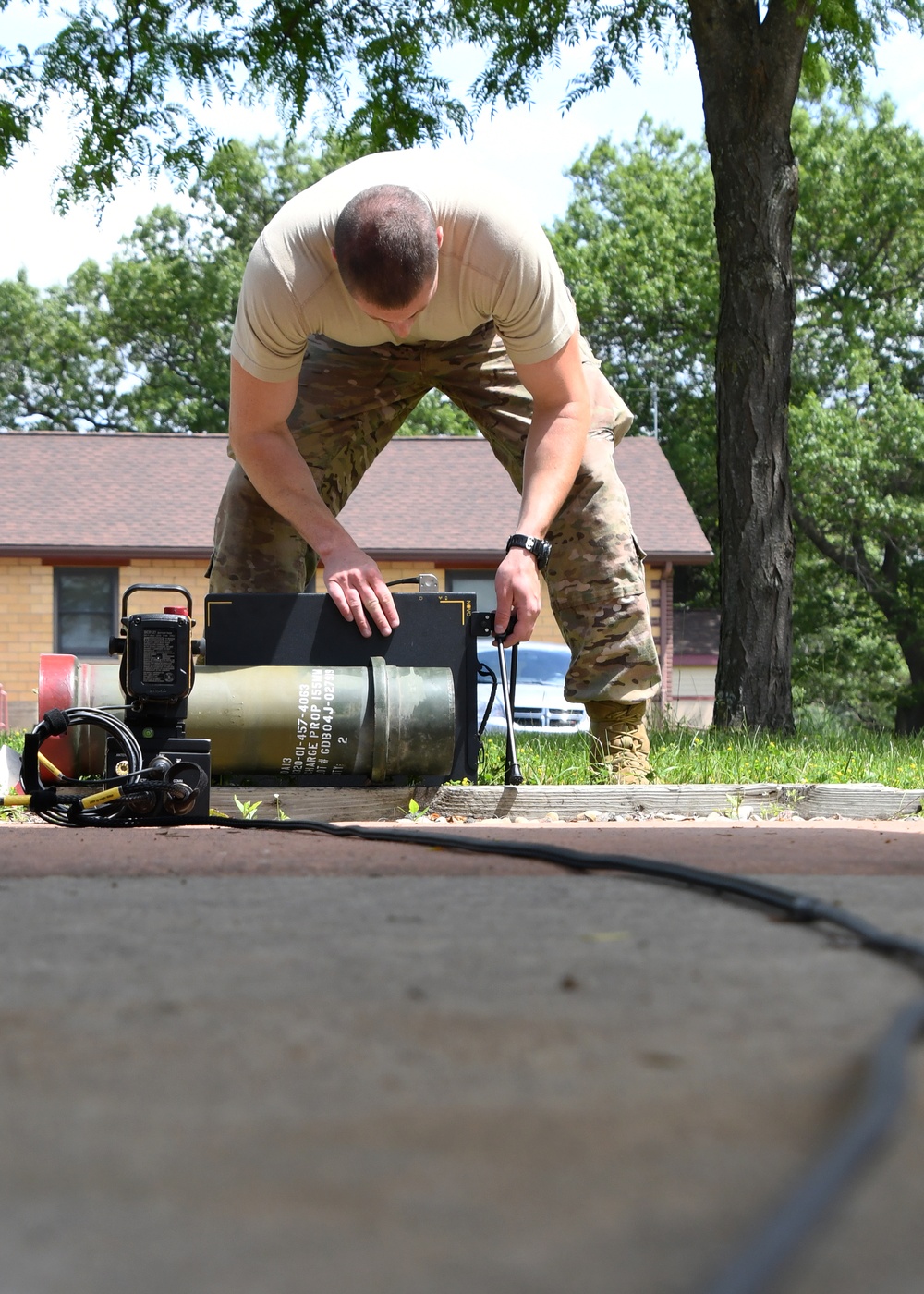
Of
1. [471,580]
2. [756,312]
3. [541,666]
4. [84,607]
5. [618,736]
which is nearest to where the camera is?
[618,736]

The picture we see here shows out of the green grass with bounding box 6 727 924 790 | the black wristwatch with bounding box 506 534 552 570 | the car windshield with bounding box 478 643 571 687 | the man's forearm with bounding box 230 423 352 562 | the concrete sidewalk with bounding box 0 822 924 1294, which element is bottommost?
the green grass with bounding box 6 727 924 790

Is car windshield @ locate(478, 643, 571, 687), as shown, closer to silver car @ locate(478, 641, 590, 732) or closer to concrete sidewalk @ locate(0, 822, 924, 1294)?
silver car @ locate(478, 641, 590, 732)

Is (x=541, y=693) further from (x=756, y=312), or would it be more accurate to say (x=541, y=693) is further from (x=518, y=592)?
(x=518, y=592)

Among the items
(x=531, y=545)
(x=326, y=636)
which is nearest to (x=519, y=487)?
(x=531, y=545)

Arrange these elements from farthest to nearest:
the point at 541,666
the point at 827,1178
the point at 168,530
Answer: the point at 168,530 < the point at 541,666 < the point at 827,1178

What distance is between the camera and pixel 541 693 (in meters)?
12.6

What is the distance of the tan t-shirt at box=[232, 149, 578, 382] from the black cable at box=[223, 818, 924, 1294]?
2287mm

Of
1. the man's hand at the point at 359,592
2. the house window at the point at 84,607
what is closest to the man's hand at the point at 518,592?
the man's hand at the point at 359,592

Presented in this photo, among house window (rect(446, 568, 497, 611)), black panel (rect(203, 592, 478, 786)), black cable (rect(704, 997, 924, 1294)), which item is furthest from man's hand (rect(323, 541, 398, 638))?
house window (rect(446, 568, 497, 611))

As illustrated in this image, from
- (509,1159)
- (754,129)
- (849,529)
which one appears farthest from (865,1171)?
(849,529)

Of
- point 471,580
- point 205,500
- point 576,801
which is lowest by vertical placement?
point 576,801

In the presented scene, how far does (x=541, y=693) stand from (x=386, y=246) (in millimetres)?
9258

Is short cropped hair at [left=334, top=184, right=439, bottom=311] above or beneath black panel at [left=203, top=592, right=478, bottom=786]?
above

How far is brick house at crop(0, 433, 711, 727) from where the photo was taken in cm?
1820
